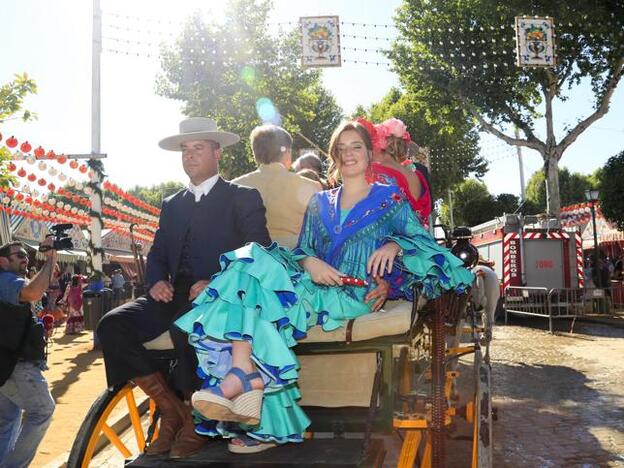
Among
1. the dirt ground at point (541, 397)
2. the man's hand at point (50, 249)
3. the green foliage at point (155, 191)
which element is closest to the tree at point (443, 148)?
the dirt ground at point (541, 397)

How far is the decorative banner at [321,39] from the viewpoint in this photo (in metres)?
15.7

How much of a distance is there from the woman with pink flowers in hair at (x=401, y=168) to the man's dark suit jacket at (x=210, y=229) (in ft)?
3.91

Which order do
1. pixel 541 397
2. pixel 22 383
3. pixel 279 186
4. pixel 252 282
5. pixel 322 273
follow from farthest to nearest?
pixel 541 397
pixel 279 186
pixel 22 383
pixel 322 273
pixel 252 282

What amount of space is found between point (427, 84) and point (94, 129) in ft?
46.5

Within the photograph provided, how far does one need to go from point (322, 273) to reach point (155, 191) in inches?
4175

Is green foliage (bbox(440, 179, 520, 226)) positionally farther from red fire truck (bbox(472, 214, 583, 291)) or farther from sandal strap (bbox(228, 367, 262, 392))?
sandal strap (bbox(228, 367, 262, 392))

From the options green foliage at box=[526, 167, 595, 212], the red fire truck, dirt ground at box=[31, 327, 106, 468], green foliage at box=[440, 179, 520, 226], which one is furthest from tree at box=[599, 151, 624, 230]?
green foliage at box=[526, 167, 595, 212]

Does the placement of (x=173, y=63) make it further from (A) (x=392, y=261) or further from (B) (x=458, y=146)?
(A) (x=392, y=261)

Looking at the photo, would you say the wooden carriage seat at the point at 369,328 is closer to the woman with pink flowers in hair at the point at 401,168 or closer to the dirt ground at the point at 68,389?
the woman with pink flowers in hair at the point at 401,168

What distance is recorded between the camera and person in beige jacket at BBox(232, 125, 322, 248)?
4.34 metres

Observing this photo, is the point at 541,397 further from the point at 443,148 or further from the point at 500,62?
the point at 443,148

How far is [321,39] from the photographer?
619 inches

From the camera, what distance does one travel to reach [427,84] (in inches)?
947

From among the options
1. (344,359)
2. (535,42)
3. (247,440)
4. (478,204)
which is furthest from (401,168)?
(478,204)
